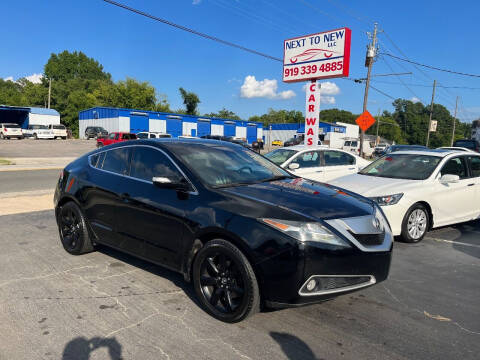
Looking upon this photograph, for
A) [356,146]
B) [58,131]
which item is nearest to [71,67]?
[58,131]

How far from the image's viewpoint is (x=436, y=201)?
6.18 m

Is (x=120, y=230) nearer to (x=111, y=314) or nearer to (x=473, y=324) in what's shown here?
(x=111, y=314)

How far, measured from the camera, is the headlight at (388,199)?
5.69 metres

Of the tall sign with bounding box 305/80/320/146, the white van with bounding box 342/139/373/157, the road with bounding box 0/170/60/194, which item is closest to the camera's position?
the road with bounding box 0/170/60/194

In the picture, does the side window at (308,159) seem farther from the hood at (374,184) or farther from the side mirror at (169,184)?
the side mirror at (169,184)

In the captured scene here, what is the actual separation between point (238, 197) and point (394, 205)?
10.9 ft

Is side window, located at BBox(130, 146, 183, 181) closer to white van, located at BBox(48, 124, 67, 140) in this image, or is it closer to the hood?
the hood

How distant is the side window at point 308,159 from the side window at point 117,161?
17.9 feet

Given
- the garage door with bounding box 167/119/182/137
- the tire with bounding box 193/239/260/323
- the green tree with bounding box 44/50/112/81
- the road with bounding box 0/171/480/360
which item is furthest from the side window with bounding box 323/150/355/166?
the green tree with bounding box 44/50/112/81

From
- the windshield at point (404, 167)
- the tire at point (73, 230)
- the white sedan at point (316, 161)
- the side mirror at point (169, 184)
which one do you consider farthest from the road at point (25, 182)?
the windshield at point (404, 167)

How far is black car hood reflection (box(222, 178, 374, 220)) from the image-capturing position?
3184mm

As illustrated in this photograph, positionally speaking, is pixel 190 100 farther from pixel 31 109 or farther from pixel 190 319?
pixel 190 319

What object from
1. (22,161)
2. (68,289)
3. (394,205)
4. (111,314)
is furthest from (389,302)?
(22,161)

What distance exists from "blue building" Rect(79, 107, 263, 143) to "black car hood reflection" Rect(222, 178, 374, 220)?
4121 cm
